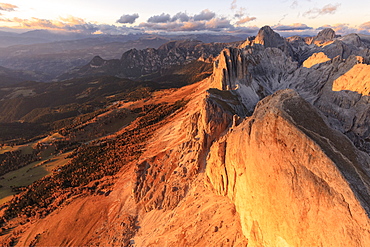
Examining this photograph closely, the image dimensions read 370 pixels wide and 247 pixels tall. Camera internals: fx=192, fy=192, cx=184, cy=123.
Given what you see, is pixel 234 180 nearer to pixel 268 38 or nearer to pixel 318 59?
pixel 318 59

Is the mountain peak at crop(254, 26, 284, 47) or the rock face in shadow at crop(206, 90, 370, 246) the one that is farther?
the mountain peak at crop(254, 26, 284, 47)

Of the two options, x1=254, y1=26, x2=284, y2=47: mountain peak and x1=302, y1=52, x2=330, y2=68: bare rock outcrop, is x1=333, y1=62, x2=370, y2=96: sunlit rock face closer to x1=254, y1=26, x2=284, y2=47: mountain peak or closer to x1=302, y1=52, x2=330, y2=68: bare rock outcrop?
x1=302, y1=52, x2=330, y2=68: bare rock outcrop

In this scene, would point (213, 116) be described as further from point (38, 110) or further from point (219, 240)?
point (38, 110)

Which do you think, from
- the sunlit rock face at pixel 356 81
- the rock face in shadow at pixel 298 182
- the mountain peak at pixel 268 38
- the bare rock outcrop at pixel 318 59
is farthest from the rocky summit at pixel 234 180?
the mountain peak at pixel 268 38

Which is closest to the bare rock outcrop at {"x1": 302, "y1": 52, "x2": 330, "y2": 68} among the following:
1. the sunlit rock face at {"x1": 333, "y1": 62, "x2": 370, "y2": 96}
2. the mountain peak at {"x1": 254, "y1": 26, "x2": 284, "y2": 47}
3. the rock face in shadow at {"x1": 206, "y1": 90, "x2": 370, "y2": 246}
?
the sunlit rock face at {"x1": 333, "y1": 62, "x2": 370, "y2": 96}

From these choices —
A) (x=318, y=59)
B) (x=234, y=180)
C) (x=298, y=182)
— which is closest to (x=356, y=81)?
(x=318, y=59)

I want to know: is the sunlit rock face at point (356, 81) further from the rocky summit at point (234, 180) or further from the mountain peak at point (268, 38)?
the mountain peak at point (268, 38)
